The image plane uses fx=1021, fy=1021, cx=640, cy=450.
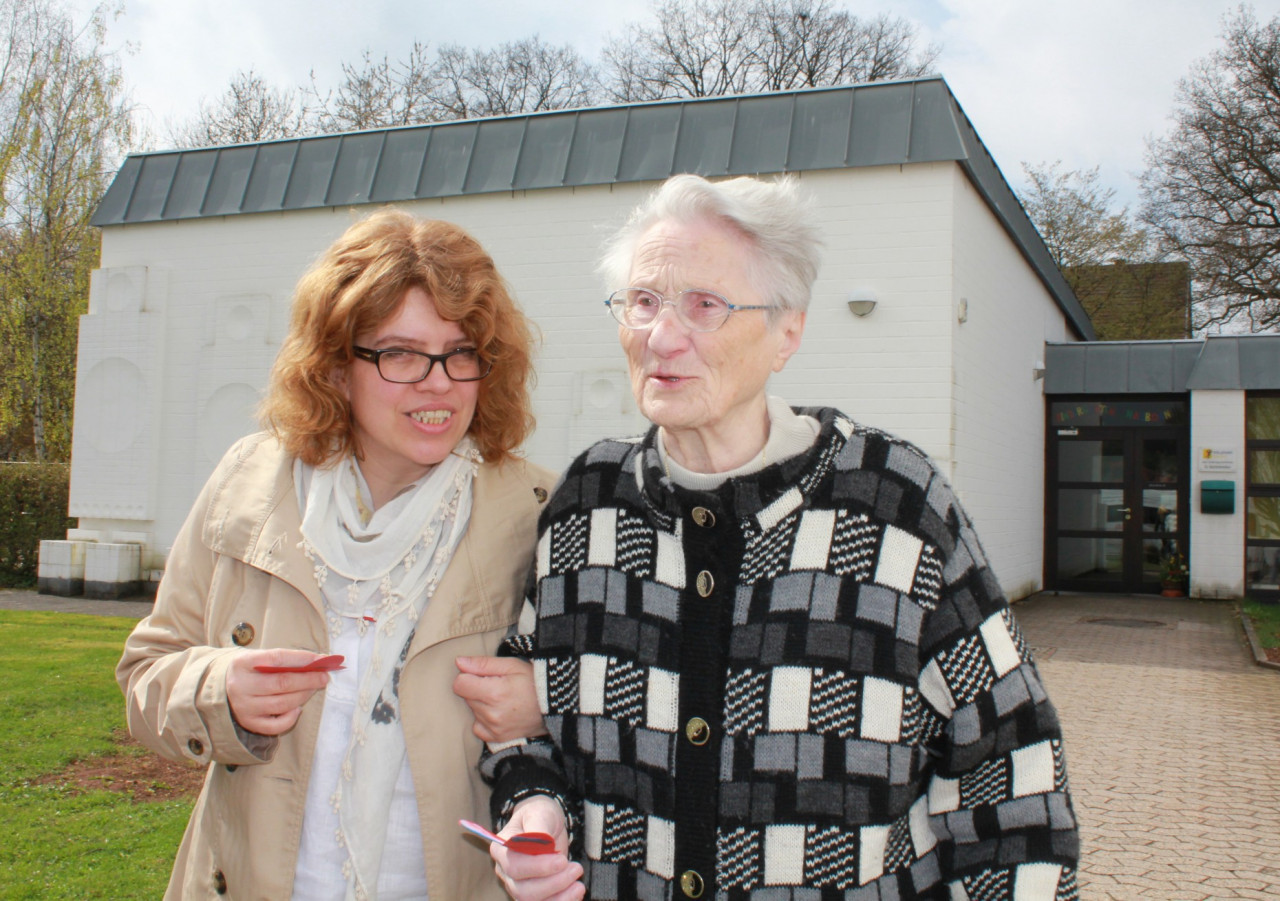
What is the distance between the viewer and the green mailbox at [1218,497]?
15359mm

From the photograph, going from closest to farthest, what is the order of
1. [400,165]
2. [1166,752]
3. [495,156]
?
1. [1166,752]
2. [495,156]
3. [400,165]

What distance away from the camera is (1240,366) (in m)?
15.6

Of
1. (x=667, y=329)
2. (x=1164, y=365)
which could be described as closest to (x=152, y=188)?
(x=667, y=329)

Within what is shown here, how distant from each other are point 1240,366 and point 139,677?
17.0 meters

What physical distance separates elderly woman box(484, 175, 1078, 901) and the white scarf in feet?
0.77

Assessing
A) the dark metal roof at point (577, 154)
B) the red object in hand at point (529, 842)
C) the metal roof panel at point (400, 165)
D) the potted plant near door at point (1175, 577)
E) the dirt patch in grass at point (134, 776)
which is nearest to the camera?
the red object in hand at point (529, 842)

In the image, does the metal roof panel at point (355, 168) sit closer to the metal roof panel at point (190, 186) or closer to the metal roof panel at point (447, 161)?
the metal roof panel at point (447, 161)

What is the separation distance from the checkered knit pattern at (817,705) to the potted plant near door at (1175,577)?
645 inches

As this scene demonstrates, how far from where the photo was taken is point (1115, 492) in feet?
54.6

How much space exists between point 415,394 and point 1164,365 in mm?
16610

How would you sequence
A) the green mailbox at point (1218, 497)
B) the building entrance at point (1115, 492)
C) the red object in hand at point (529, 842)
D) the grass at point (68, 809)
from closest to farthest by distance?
the red object in hand at point (529, 842) → the grass at point (68, 809) → the green mailbox at point (1218, 497) → the building entrance at point (1115, 492)

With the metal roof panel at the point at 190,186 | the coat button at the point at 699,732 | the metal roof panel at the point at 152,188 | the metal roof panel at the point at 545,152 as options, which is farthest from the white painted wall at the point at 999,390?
the metal roof panel at the point at 152,188

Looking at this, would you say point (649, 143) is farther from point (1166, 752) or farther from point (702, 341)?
point (702, 341)

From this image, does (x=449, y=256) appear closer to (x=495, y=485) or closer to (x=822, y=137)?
(x=495, y=485)
